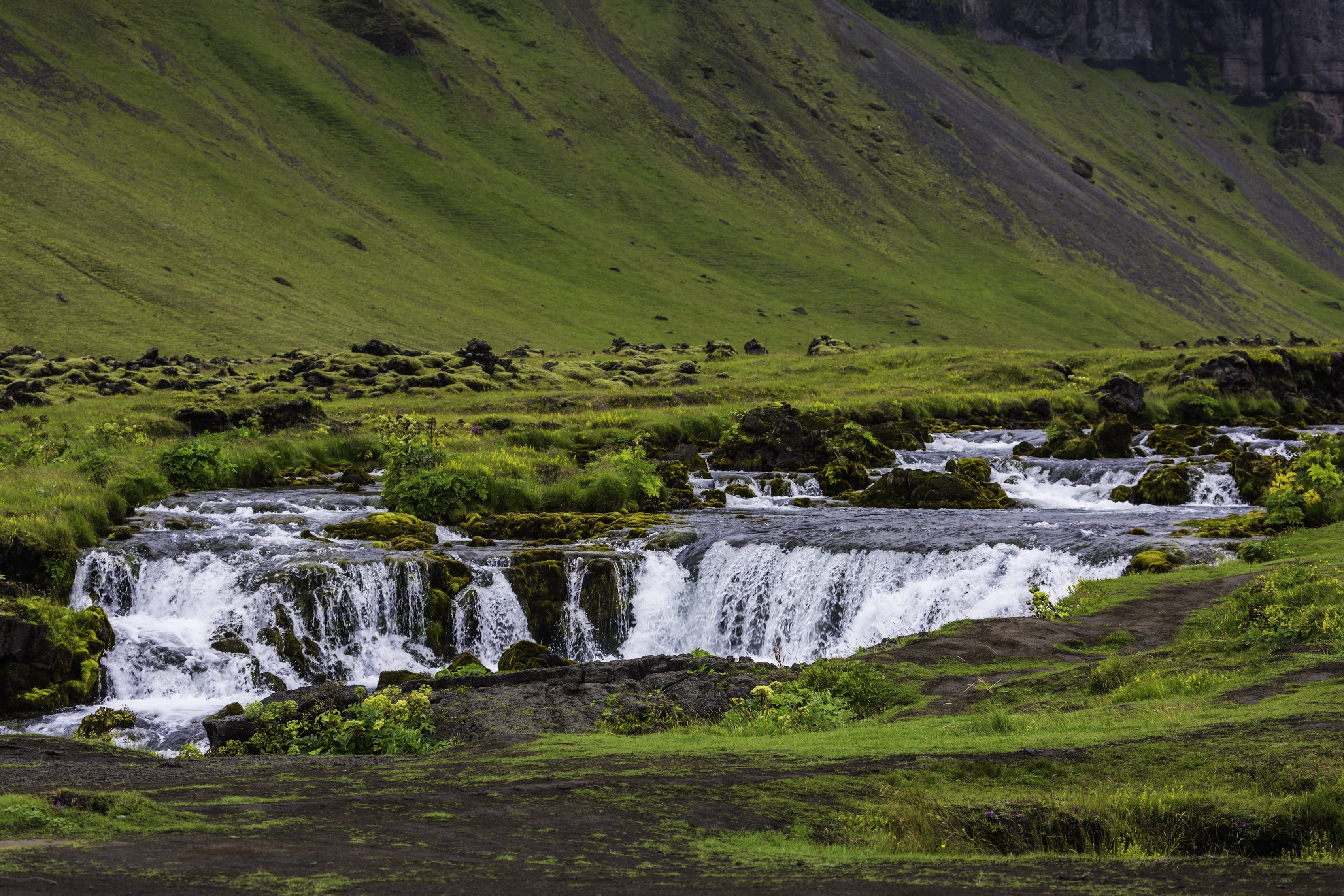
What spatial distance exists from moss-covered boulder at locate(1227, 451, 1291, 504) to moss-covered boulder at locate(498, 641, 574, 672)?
21923 millimetres

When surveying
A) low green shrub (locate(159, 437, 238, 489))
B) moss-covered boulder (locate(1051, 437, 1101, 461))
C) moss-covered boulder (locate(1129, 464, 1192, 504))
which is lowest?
moss-covered boulder (locate(1129, 464, 1192, 504))

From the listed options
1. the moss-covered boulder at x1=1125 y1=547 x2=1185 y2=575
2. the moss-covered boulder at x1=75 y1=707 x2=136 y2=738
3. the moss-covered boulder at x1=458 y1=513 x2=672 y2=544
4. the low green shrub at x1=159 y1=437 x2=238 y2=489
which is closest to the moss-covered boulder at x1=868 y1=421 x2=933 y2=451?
the moss-covered boulder at x1=458 y1=513 x2=672 y2=544

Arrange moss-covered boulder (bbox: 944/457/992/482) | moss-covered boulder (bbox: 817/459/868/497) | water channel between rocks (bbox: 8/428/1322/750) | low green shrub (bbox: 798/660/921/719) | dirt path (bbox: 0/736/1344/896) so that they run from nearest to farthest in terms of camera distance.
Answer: dirt path (bbox: 0/736/1344/896) < low green shrub (bbox: 798/660/921/719) < water channel between rocks (bbox: 8/428/1322/750) < moss-covered boulder (bbox: 817/459/868/497) < moss-covered boulder (bbox: 944/457/992/482)

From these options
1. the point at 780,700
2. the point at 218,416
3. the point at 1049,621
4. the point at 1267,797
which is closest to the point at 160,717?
the point at 780,700

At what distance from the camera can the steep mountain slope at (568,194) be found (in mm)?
99875

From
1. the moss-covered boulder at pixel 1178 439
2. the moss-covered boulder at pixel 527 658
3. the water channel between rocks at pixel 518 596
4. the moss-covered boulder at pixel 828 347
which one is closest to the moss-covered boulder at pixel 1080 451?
the moss-covered boulder at pixel 1178 439

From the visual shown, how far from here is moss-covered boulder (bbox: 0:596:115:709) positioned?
18453mm

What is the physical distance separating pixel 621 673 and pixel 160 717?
325 inches

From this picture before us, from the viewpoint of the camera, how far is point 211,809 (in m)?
7.72

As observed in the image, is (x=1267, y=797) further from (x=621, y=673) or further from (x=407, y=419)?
(x=407, y=419)

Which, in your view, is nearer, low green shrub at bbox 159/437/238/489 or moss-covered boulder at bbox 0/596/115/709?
moss-covered boulder at bbox 0/596/115/709

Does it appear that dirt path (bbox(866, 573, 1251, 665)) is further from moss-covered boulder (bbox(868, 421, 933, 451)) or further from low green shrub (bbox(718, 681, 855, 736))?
moss-covered boulder (bbox(868, 421, 933, 451))

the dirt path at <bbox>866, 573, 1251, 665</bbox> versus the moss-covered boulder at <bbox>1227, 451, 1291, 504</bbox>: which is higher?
the moss-covered boulder at <bbox>1227, 451, 1291, 504</bbox>

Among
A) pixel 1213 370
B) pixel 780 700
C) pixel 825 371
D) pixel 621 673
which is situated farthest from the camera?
pixel 825 371
